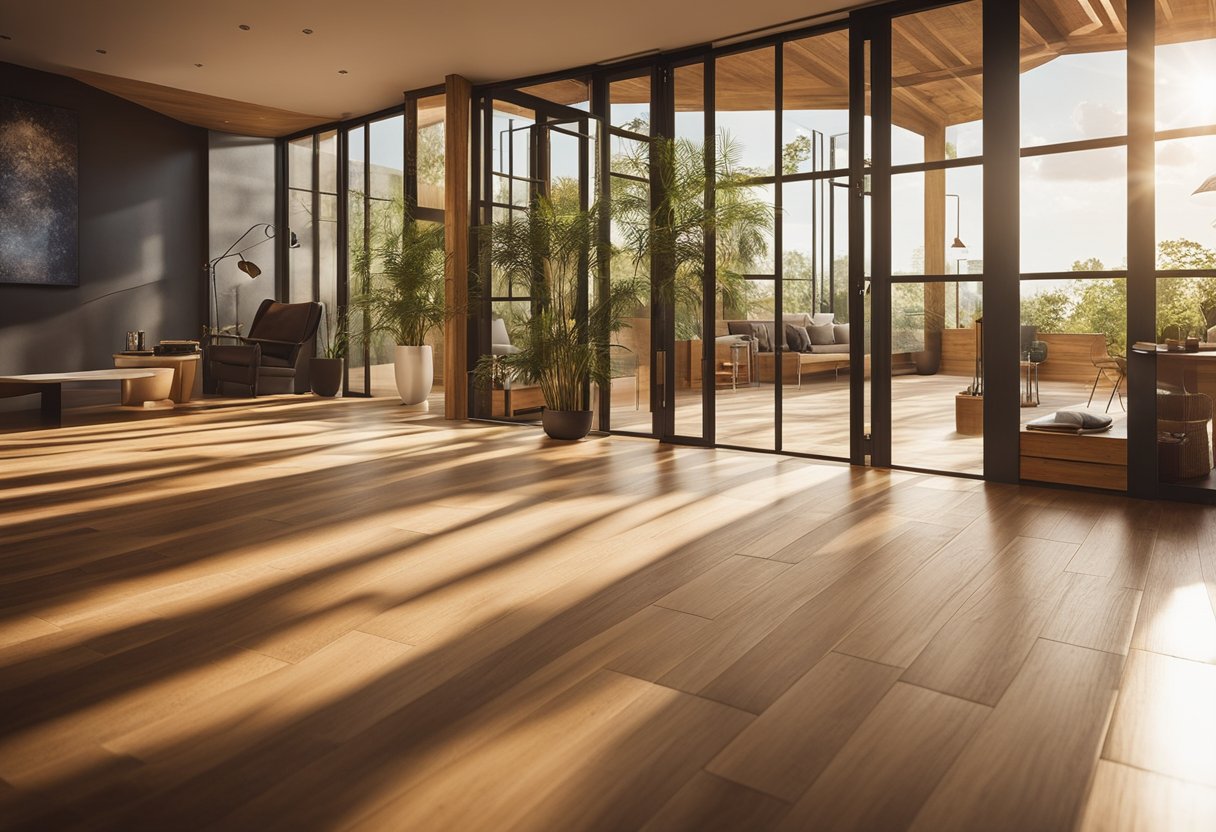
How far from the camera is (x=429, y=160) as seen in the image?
852 centimetres

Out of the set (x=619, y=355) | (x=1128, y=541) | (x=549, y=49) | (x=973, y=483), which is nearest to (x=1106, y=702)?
(x=1128, y=541)

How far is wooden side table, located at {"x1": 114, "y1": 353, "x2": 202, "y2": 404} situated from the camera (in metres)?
8.64

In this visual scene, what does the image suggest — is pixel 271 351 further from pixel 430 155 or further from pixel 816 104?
pixel 816 104

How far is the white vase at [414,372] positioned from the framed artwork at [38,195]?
337 centimetres

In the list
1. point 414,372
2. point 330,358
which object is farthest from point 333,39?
→ point 330,358

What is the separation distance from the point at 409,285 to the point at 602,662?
6352 mm

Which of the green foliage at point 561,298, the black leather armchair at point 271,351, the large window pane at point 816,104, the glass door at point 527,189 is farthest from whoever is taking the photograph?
the black leather armchair at point 271,351

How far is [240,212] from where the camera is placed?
414 inches

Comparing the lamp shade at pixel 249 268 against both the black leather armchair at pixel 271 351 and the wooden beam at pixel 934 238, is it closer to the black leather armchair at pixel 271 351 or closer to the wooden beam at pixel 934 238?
the black leather armchair at pixel 271 351

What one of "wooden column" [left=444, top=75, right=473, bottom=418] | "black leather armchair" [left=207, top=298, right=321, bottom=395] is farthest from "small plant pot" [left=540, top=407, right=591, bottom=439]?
"black leather armchair" [left=207, top=298, right=321, bottom=395]

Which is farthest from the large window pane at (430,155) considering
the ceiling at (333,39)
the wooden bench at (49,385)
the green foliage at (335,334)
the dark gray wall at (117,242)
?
the dark gray wall at (117,242)

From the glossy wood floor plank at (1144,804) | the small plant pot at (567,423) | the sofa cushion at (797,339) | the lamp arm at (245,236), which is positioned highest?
the lamp arm at (245,236)

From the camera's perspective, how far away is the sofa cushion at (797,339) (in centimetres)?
585

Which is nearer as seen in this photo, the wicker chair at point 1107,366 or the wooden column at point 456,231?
the wicker chair at point 1107,366
